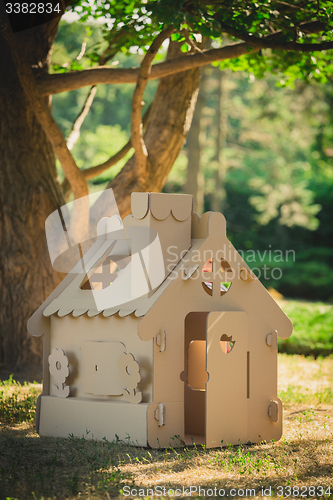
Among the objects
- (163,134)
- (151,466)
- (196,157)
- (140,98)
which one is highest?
(196,157)

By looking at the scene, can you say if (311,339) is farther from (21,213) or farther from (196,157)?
(196,157)

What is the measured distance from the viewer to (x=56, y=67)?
900 cm

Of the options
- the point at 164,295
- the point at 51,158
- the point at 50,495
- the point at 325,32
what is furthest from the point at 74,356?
the point at 325,32

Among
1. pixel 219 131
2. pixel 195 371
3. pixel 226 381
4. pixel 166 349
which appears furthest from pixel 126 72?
pixel 219 131

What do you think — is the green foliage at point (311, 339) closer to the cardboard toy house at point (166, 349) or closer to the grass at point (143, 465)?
the grass at point (143, 465)

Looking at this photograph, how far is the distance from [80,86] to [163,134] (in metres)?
1.43

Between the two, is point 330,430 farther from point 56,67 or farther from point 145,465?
point 56,67

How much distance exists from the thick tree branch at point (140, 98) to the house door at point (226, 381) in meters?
3.50

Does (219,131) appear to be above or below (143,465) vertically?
above

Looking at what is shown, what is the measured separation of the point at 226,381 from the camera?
4457 millimetres

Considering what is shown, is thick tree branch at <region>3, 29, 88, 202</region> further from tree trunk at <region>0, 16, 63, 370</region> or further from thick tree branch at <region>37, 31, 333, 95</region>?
tree trunk at <region>0, 16, 63, 370</region>

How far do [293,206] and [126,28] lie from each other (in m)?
18.1

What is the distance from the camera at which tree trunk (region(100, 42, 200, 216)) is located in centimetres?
783

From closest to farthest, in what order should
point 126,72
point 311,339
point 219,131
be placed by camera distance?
point 126,72 < point 311,339 < point 219,131
